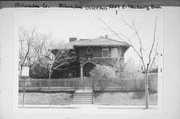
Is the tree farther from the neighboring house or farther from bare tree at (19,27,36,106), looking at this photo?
the neighboring house

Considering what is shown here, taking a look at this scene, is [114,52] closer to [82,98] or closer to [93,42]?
[93,42]

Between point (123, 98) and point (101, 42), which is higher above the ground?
point (101, 42)

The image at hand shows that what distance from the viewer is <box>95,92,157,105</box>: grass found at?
1.79m

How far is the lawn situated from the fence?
0.03 meters

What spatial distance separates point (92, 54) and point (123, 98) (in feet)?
1.19

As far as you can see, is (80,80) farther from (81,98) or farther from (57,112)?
(57,112)

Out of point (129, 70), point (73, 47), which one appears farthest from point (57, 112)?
point (129, 70)

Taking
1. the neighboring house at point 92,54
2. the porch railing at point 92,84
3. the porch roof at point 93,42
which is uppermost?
the porch roof at point 93,42

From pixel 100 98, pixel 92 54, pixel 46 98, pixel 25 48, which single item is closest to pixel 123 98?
pixel 100 98

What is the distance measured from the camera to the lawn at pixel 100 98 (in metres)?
1.79

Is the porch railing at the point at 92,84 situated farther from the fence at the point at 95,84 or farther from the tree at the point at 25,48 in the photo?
the tree at the point at 25,48

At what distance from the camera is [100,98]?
180cm

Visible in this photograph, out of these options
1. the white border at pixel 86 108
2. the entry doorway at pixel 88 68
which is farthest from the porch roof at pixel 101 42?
the white border at pixel 86 108

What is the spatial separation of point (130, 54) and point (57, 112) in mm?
630
